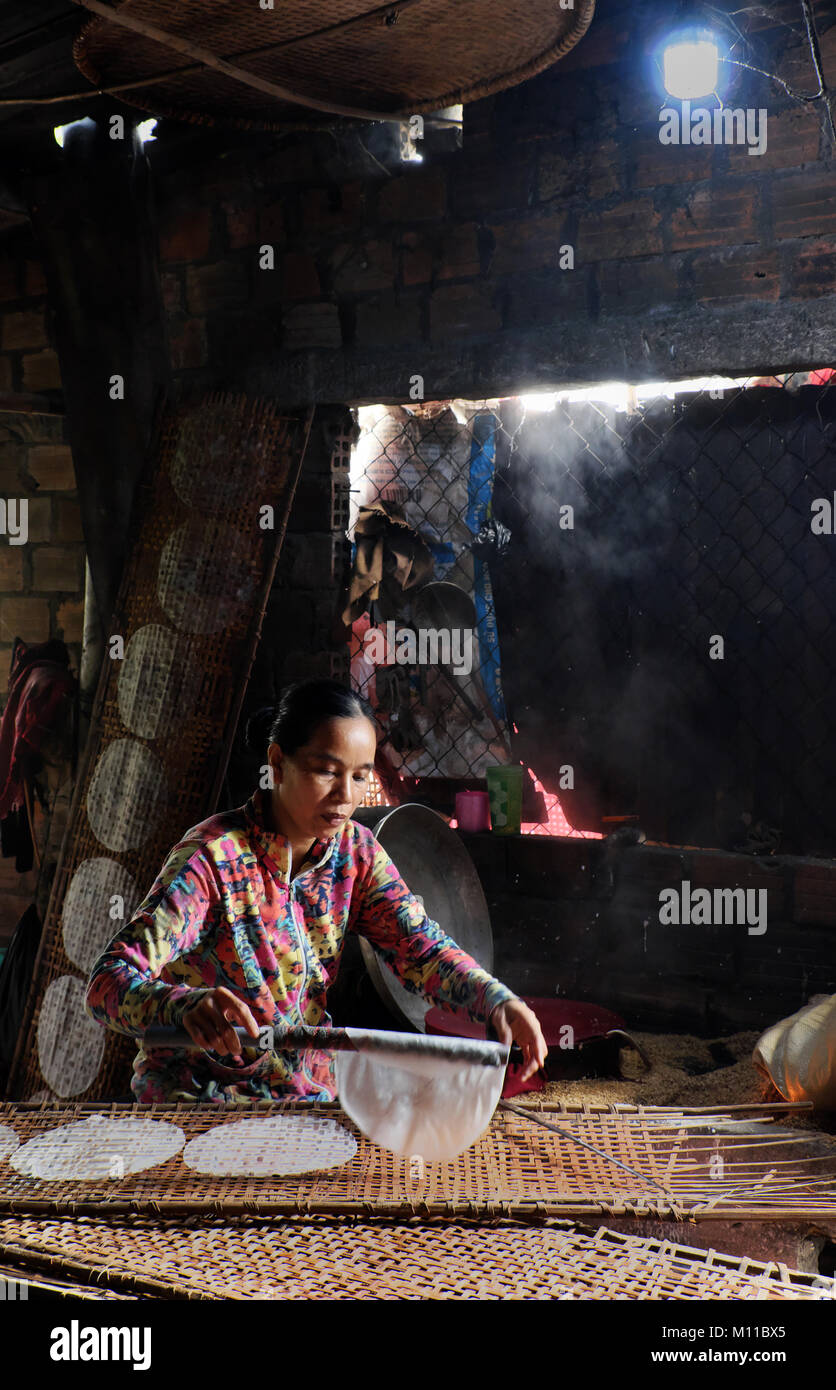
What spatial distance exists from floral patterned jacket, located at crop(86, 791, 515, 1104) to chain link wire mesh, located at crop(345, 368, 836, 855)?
184 cm

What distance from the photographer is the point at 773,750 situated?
4238 mm

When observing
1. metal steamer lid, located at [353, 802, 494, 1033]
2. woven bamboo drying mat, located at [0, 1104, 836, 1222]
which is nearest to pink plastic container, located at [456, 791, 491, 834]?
metal steamer lid, located at [353, 802, 494, 1033]

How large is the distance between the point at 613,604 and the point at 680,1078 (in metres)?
1.78

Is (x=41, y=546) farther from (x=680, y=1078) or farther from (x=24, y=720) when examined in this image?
(x=680, y=1078)

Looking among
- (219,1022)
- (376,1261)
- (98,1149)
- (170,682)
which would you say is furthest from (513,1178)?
(170,682)

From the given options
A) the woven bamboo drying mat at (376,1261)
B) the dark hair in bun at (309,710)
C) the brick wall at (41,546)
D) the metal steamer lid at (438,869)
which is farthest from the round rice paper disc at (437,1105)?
the brick wall at (41,546)

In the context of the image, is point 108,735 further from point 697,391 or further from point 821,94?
point 821,94

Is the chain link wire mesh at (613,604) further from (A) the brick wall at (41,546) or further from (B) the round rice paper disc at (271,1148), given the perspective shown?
(B) the round rice paper disc at (271,1148)

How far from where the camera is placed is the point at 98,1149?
1.90m

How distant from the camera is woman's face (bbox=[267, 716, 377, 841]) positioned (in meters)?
2.43

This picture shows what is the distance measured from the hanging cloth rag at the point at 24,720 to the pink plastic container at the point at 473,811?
1.67 metres

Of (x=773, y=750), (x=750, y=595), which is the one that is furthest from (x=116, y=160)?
(x=773, y=750)

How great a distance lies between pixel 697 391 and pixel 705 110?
3.51 ft

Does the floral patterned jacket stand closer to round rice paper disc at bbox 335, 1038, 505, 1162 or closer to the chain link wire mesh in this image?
round rice paper disc at bbox 335, 1038, 505, 1162
